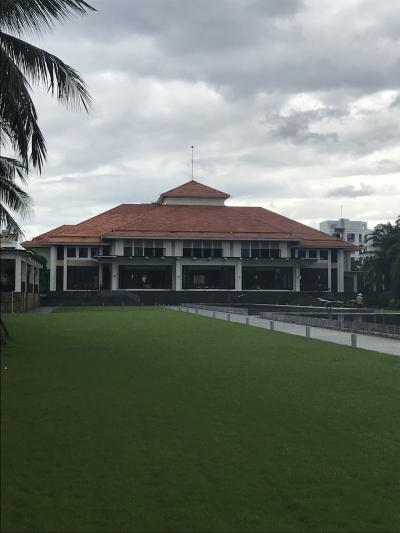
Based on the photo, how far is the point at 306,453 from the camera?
23.5 feet

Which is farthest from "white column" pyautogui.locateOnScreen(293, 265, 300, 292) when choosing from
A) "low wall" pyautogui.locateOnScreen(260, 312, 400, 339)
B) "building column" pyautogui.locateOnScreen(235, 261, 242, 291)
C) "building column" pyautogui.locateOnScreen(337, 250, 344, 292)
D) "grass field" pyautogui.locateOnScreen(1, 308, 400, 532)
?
"grass field" pyautogui.locateOnScreen(1, 308, 400, 532)

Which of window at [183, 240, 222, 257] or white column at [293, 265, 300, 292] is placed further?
white column at [293, 265, 300, 292]

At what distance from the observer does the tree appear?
58281 mm

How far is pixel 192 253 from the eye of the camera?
224 ft

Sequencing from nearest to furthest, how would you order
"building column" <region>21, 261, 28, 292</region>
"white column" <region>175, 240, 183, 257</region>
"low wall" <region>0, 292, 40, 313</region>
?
"low wall" <region>0, 292, 40, 313</region> → "building column" <region>21, 261, 28, 292</region> → "white column" <region>175, 240, 183, 257</region>

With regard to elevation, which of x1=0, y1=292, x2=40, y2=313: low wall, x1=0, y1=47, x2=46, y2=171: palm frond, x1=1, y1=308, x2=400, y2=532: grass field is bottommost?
x1=1, y1=308, x2=400, y2=532: grass field

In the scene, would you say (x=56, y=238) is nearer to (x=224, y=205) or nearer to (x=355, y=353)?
(x=224, y=205)

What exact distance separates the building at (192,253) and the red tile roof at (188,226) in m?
0.10

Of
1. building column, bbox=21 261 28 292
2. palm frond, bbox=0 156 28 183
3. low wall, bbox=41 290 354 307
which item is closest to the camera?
palm frond, bbox=0 156 28 183

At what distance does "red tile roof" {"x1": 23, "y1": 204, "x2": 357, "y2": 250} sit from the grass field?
5460 cm

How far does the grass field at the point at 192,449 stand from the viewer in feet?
16.8

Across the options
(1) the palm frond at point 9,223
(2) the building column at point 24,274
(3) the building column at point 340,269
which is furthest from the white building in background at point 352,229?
(1) the palm frond at point 9,223

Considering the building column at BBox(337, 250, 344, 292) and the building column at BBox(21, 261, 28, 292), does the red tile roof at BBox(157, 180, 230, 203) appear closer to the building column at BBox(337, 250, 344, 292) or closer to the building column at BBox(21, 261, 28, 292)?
the building column at BBox(337, 250, 344, 292)

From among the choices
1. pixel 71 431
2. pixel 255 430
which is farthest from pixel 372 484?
pixel 71 431
